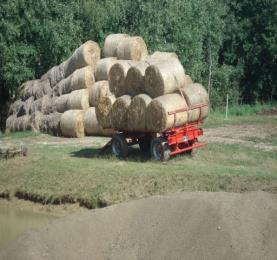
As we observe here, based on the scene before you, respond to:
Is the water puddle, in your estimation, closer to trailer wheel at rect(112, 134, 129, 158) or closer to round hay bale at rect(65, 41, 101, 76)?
trailer wheel at rect(112, 134, 129, 158)

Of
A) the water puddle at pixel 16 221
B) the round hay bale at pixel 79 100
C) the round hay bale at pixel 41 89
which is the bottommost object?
the water puddle at pixel 16 221

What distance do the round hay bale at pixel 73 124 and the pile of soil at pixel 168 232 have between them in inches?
441

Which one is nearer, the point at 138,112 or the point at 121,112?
the point at 138,112

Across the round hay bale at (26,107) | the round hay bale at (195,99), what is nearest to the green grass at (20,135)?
the round hay bale at (26,107)

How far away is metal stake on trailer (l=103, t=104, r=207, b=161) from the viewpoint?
57.8 feet

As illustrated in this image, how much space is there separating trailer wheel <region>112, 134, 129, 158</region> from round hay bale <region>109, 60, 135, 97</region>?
50.9 inches

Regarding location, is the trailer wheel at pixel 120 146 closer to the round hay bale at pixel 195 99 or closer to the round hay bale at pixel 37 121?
the round hay bale at pixel 195 99

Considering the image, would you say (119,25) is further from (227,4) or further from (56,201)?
(56,201)

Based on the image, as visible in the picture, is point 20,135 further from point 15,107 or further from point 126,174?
point 126,174

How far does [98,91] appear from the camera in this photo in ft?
76.8

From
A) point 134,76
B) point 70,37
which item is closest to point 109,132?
point 134,76

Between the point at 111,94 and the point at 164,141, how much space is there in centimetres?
367

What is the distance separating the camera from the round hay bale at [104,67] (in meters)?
23.7

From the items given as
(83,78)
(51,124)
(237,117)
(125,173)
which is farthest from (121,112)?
(237,117)
